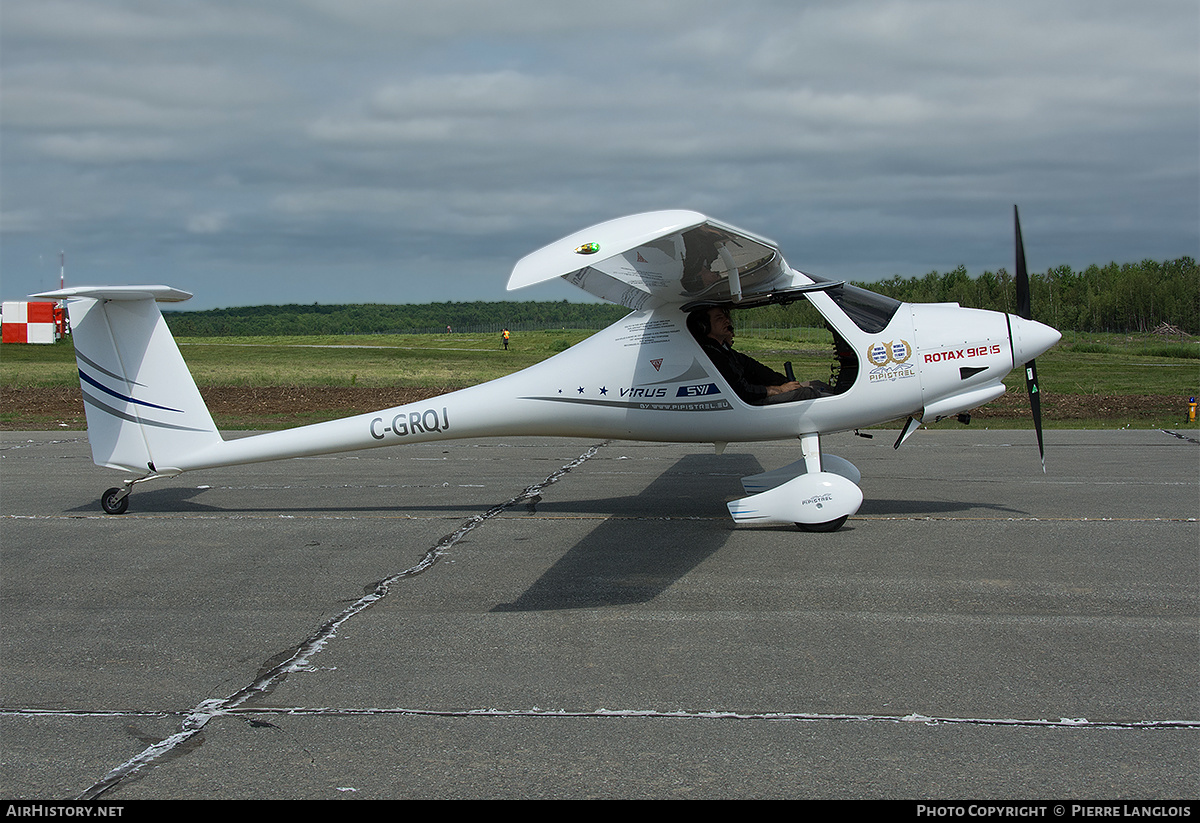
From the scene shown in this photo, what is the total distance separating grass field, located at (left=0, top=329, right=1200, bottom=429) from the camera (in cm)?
1966

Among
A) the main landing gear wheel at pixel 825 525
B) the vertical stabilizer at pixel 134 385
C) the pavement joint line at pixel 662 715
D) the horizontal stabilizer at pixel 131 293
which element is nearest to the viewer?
the pavement joint line at pixel 662 715

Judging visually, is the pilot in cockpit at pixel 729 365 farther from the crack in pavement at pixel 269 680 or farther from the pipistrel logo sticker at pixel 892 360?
the crack in pavement at pixel 269 680

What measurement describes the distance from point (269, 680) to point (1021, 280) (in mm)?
8633

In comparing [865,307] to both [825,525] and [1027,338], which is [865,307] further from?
[825,525]

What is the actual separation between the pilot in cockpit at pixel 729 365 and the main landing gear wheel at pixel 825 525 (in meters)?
1.37

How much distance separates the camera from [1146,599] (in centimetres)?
730

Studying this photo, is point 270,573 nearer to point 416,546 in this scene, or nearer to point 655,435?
point 416,546

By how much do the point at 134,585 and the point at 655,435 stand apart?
532 cm

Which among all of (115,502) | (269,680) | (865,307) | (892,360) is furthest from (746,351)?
(115,502)

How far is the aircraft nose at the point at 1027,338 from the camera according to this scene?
396 inches

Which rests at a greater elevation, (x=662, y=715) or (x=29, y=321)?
(x=29, y=321)

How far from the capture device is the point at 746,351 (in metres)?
10.9

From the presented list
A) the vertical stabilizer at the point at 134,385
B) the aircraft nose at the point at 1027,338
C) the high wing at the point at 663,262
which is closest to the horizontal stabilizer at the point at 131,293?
the vertical stabilizer at the point at 134,385

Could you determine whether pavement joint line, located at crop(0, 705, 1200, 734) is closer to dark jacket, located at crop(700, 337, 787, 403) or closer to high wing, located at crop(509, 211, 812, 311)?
high wing, located at crop(509, 211, 812, 311)
